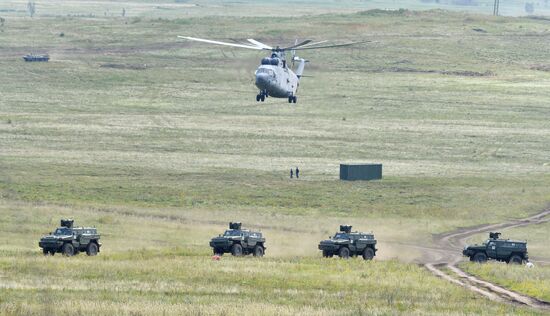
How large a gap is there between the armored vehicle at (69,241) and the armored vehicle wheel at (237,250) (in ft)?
22.8

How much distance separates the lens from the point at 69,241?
65.4m

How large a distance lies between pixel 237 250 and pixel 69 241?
8769mm

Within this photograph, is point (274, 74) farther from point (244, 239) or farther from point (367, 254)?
point (244, 239)

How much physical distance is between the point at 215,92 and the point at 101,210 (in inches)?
3707

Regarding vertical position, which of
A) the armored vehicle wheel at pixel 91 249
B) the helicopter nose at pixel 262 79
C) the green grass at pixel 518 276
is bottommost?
the green grass at pixel 518 276

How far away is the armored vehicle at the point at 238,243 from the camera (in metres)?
67.6

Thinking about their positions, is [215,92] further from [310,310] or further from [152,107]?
[310,310]

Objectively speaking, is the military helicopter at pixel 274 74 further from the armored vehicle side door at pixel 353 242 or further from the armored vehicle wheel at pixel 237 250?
the armored vehicle wheel at pixel 237 250

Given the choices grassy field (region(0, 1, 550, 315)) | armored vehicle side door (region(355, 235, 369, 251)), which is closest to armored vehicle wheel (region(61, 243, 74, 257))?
grassy field (region(0, 1, 550, 315))

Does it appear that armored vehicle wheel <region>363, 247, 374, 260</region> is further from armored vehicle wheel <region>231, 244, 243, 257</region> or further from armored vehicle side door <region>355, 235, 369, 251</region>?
armored vehicle wheel <region>231, 244, 243, 257</region>

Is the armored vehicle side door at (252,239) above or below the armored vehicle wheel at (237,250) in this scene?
above

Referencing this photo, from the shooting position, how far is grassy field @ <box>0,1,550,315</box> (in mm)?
52688

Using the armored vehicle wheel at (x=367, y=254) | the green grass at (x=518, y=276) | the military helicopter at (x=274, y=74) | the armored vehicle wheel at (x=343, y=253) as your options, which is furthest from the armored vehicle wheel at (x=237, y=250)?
the military helicopter at (x=274, y=74)

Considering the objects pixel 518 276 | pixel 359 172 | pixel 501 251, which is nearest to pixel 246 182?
pixel 359 172
